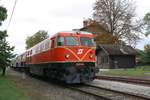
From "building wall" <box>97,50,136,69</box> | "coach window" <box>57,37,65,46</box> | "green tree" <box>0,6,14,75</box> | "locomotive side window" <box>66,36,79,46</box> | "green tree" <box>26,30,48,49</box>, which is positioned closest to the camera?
"coach window" <box>57,37,65,46</box>

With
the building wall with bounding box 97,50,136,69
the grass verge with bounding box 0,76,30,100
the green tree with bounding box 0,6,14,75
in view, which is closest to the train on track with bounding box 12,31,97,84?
the grass verge with bounding box 0,76,30,100

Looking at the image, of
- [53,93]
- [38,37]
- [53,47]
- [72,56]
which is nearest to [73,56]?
[72,56]

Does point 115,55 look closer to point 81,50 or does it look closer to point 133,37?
point 133,37

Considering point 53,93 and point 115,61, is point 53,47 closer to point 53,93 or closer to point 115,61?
point 53,93

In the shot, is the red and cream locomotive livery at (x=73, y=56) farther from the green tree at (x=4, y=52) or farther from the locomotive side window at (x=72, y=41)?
the green tree at (x=4, y=52)

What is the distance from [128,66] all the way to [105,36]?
899cm

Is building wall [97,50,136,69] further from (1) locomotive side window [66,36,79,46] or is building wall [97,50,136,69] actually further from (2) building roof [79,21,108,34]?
(1) locomotive side window [66,36,79,46]

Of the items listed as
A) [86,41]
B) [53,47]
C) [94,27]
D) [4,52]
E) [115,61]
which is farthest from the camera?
[94,27]

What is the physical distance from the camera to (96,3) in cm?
6303

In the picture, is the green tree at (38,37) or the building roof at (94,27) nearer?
the building roof at (94,27)

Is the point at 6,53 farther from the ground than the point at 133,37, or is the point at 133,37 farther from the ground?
the point at 133,37

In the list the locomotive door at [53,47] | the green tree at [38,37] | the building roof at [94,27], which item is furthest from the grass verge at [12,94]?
the green tree at [38,37]

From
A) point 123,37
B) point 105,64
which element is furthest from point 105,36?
point 105,64

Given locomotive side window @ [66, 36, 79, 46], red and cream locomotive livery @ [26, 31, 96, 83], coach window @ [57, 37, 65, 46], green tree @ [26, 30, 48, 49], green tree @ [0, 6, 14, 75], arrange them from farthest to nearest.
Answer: green tree @ [26, 30, 48, 49]
green tree @ [0, 6, 14, 75]
locomotive side window @ [66, 36, 79, 46]
coach window @ [57, 37, 65, 46]
red and cream locomotive livery @ [26, 31, 96, 83]
